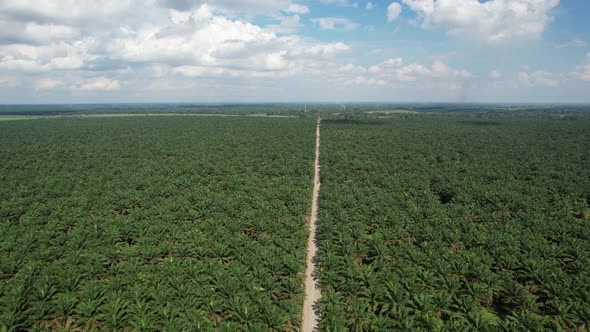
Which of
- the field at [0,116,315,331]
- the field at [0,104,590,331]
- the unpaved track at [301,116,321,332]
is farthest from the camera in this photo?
the unpaved track at [301,116,321,332]

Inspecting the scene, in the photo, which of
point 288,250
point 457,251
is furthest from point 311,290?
point 457,251

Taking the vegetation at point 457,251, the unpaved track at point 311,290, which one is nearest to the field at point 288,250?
the vegetation at point 457,251

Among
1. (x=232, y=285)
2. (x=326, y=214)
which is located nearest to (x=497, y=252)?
(x=326, y=214)

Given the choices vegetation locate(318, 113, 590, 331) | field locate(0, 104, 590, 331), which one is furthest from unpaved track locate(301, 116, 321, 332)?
vegetation locate(318, 113, 590, 331)

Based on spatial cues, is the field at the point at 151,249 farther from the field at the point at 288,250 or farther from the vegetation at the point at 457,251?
the vegetation at the point at 457,251

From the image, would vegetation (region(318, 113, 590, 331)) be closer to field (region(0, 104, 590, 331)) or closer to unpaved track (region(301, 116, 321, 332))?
field (region(0, 104, 590, 331))

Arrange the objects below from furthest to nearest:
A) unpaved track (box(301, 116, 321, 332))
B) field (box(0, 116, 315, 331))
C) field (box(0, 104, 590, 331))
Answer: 1. unpaved track (box(301, 116, 321, 332))
2. field (box(0, 104, 590, 331))
3. field (box(0, 116, 315, 331))

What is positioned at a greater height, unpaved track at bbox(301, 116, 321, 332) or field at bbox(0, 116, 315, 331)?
field at bbox(0, 116, 315, 331)
